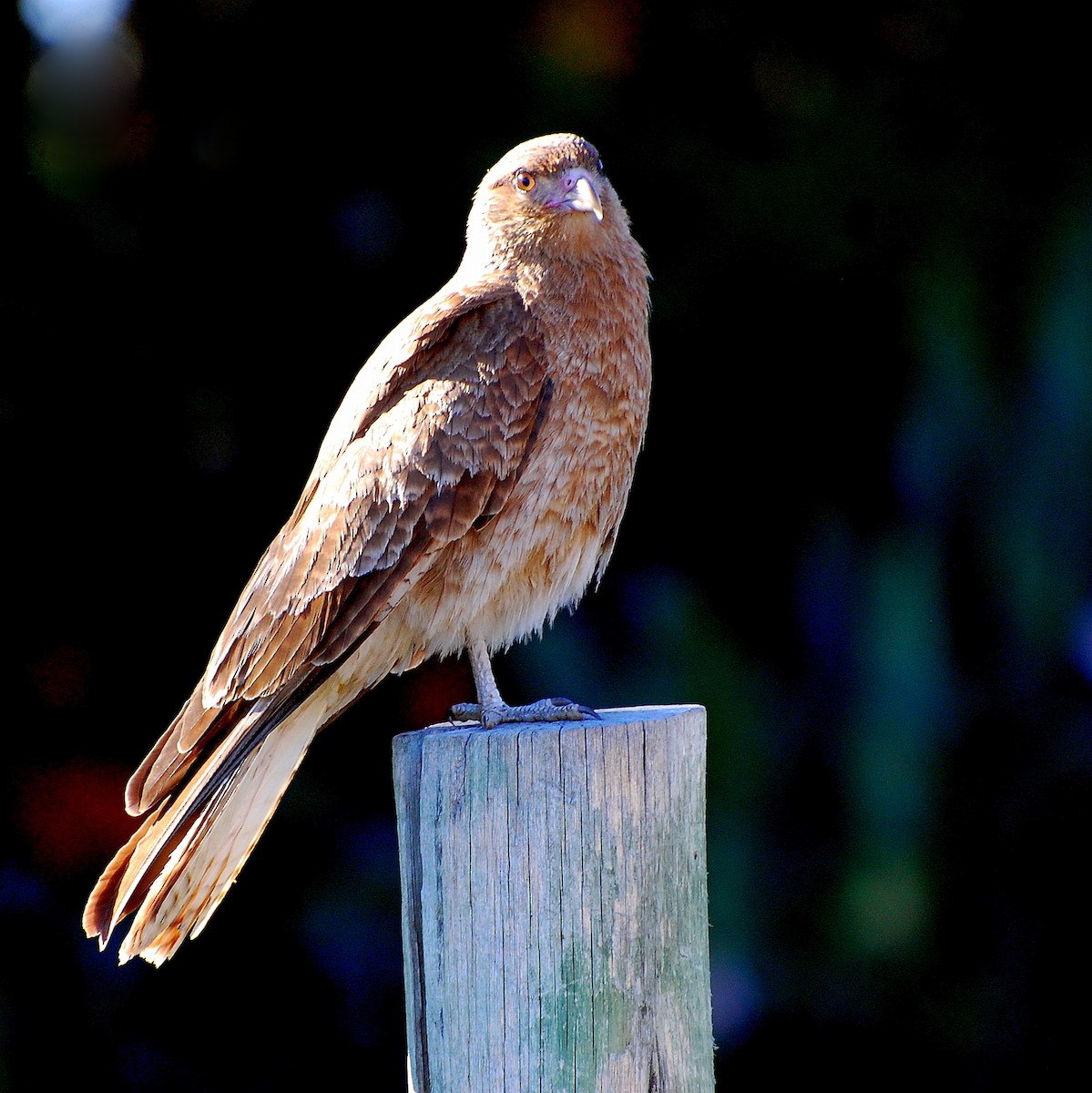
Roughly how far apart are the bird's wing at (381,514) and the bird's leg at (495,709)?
335 millimetres

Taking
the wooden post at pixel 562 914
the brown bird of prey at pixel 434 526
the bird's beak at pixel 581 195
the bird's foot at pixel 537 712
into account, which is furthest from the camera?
the bird's beak at pixel 581 195

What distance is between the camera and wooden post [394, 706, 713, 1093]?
222cm

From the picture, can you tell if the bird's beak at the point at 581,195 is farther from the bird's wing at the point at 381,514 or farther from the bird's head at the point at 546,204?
the bird's wing at the point at 381,514

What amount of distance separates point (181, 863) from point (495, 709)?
29.1 inches

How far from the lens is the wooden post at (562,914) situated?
7.27 ft

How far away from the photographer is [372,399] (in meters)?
3.09

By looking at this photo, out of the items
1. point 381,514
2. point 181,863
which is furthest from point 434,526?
point 181,863

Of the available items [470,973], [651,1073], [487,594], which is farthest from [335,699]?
[651,1073]

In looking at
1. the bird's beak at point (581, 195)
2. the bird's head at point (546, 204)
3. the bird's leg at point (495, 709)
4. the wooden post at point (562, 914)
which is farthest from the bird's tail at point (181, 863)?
the bird's beak at point (581, 195)

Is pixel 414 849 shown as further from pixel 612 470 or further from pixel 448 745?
pixel 612 470

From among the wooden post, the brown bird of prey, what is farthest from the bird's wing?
the wooden post

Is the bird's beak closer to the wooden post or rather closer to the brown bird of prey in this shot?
the brown bird of prey

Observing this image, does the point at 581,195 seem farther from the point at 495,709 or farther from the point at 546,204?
the point at 495,709

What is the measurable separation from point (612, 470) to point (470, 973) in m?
1.32
